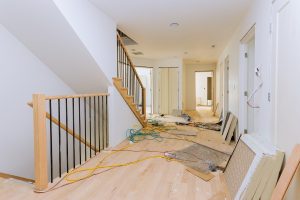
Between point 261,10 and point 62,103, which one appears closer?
point 261,10

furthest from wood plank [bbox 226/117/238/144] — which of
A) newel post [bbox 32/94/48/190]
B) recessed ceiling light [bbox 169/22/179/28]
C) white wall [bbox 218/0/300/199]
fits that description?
newel post [bbox 32/94/48/190]

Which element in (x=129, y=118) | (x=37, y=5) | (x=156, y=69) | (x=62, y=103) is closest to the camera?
(x=37, y=5)

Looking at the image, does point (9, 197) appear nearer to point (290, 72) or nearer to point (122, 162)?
point (122, 162)

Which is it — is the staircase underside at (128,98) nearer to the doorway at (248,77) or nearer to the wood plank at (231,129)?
the wood plank at (231,129)

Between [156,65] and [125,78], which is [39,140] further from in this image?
[156,65]

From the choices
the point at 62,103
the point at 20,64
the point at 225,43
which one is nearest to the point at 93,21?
the point at 20,64

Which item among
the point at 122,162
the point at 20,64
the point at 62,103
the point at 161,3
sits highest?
the point at 161,3

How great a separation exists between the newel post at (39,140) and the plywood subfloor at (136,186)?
0.15 m

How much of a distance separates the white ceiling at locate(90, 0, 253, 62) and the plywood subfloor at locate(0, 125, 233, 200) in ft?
8.20

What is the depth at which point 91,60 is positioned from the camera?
10.2 feet

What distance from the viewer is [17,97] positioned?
3.18 metres

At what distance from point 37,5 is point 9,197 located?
210 centimetres

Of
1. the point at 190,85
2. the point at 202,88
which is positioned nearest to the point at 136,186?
the point at 190,85

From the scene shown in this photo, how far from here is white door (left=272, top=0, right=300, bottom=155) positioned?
1521 millimetres
